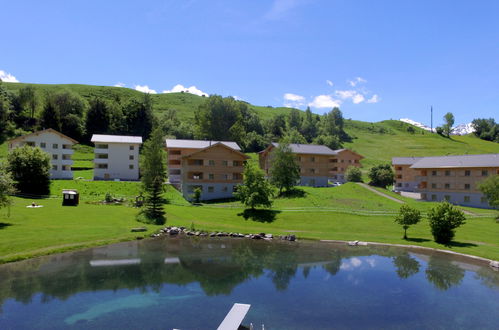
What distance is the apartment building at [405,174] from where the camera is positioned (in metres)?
95.4

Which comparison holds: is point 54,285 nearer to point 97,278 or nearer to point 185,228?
point 97,278

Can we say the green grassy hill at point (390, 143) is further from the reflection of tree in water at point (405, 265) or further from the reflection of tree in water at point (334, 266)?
the reflection of tree in water at point (334, 266)

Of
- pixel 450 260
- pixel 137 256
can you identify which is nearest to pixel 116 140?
pixel 137 256

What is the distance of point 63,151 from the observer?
3292 inches

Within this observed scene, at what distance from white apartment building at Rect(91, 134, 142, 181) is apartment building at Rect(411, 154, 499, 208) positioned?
70.8 m

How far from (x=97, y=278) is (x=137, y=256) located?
21.9ft

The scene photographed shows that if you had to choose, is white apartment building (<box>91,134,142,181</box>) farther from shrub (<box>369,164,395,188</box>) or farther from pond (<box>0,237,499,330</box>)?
shrub (<box>369,164,395,188</box>)

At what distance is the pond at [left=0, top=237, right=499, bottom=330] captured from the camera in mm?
19359

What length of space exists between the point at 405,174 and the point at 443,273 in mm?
74181

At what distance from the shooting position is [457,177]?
7238 cm

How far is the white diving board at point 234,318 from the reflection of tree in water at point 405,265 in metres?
16.4

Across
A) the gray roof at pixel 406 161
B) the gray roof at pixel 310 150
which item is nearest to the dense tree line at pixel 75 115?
the gray roof at pixel 310 150

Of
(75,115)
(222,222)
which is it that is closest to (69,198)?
(222,222)

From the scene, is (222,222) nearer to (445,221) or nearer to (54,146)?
(445,221)
